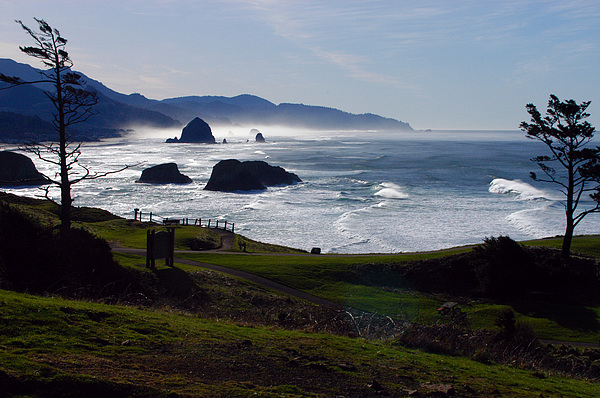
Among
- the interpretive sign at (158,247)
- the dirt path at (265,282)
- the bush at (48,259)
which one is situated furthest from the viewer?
the dirt path at (265,282)

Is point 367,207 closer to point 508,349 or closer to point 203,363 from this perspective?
point 508,349

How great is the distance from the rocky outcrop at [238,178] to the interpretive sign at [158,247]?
5258 centimetres

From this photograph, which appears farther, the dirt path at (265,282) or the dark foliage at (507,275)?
the dark foliage at (507,275)

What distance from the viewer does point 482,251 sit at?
2127cm

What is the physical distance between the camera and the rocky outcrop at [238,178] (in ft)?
234

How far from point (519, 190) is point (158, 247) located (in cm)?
6387

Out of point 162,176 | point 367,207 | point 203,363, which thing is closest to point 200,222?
point 367,207

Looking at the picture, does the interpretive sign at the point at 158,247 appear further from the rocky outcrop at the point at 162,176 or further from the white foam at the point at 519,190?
the rocky outcrop at the point at 162,176

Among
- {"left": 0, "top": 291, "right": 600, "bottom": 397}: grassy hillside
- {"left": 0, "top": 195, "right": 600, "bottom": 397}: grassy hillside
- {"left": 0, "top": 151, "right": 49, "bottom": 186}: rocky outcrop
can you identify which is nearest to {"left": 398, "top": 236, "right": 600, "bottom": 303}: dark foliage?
{"left": 0, "top": 195, "right": 600, "bottom": 397}: grassy hillside

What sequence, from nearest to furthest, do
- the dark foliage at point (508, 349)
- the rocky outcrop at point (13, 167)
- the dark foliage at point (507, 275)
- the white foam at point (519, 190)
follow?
the dark foliage at point (508, 349) → the dark foliage at point (507, 275) → the white foam at point (519, 190) → the rocky outcrop at point (13, 167)

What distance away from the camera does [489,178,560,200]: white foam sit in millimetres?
63153

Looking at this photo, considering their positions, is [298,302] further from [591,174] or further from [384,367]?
[591,174]

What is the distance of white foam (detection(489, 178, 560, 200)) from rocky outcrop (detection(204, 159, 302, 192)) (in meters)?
36.1

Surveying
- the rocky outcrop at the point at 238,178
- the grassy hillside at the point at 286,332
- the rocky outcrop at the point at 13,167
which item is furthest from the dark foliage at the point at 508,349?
the rocky outcrop at the point at 13,167
